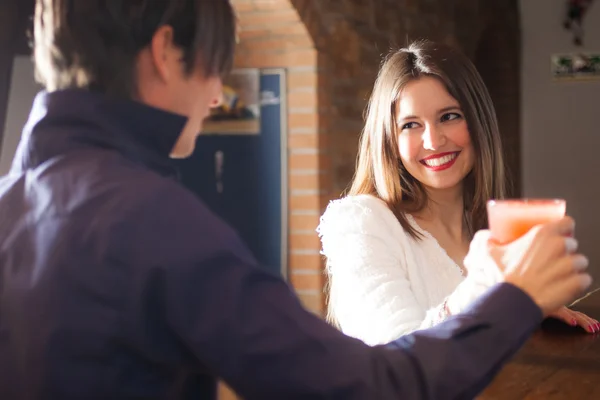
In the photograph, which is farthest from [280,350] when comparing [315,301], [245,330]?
[315,301]

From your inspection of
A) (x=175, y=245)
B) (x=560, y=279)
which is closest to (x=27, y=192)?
(x=175, y=245)

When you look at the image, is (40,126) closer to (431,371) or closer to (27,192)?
(27,192)

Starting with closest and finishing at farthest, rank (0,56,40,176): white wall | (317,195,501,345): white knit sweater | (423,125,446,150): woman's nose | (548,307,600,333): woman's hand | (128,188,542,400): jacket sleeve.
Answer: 1. (128,188,542,400): jacket sleeve
2. (317,195,501,345): white knit sweater
3. (423,125,446,150): woman's nose
4. (548,307,600,333): woman's hand
5. (0,56,40,176): white wall

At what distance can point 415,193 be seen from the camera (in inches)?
64.6

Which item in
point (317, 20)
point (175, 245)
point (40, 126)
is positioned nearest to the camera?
point (175, 245)

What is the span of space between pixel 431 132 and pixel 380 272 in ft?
1.04

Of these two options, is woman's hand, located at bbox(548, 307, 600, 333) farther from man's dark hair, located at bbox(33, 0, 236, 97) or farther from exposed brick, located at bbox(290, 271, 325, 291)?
exposed brick, located at bbox(290, 271, 325, 291)

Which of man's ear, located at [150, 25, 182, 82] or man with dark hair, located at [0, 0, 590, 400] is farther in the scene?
man's ear, located at [150, 25, 182, 82]

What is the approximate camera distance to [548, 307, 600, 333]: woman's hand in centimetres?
164

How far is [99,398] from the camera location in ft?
2.15

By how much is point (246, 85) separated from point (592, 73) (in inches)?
97.7

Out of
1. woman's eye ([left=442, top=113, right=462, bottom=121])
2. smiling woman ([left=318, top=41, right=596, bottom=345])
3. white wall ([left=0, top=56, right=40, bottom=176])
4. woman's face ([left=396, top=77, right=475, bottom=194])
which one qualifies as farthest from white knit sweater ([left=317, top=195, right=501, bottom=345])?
white wall ([left=0, top=56, right=40, bottom=176])

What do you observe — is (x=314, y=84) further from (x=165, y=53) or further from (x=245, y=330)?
(x=245, y=330)

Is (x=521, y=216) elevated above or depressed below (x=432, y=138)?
below
